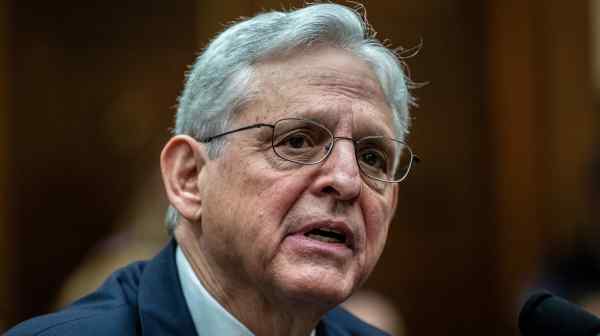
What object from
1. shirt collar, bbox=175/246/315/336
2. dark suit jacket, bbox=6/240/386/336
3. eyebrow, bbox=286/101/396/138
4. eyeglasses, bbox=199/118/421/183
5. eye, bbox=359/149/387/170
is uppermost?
eyebrow, bbox=286/101/396/138

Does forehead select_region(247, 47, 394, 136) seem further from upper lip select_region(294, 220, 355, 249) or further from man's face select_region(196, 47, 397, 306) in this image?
upper lip select_region(294, 220, 355, 249)

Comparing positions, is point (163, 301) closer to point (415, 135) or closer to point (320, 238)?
point (320, 238)

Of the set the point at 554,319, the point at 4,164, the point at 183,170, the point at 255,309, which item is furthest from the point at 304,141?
the point at 4,164

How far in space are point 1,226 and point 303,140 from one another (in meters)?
4.11

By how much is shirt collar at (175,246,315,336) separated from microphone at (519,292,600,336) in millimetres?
912

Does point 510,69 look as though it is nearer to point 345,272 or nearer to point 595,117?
point 595,117

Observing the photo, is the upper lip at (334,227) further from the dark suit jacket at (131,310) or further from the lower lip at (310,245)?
the dark suit jacket at (131,310)

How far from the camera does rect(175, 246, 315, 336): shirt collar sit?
273 cm

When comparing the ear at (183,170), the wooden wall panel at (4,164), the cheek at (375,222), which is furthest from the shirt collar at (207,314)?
the wooden wall panel at (4,164)

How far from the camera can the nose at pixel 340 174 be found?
103 inches

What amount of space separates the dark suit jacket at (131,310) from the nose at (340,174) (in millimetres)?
574

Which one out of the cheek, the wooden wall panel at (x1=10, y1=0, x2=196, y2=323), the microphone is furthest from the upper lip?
the wooden wall panel at (x1=10, y1=0, x2=196, y2=323)

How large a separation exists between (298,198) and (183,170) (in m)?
0.46

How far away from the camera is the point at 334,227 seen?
2617 millimetres
